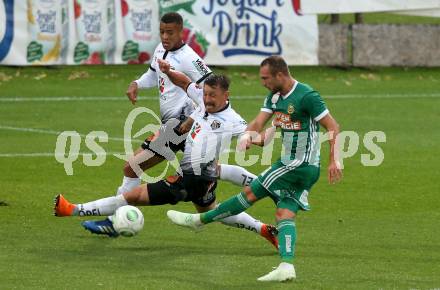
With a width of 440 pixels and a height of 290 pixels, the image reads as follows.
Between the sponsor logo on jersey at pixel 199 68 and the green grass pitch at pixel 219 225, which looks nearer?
the green grass pitch at pixel 219 225

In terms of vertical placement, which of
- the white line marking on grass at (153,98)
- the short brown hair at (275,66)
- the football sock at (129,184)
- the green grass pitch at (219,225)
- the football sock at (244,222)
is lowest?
the white line marking on grass at (153,98)

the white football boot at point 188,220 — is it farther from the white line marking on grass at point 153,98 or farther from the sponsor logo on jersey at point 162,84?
the white line marking on grass at point 153,98

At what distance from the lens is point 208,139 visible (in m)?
12.1

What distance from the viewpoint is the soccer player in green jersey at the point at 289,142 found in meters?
10.7

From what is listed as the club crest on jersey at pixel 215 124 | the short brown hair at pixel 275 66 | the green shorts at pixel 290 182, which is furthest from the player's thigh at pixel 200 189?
the short brown hair at pixel 275 66

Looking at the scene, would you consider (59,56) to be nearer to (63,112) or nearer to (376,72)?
(63,112)

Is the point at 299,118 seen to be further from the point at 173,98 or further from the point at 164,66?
the point at 173,98

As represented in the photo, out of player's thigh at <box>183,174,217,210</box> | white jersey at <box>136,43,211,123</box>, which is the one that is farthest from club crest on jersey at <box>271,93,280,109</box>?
white jersey at <box>136,43,211,123</box>

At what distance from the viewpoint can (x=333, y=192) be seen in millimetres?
15672

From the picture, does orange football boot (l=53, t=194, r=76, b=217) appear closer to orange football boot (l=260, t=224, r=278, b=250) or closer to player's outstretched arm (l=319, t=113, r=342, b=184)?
orange football boot (l=260, t=224, r=278, b=250)

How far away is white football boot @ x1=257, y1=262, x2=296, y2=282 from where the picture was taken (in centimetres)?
1021

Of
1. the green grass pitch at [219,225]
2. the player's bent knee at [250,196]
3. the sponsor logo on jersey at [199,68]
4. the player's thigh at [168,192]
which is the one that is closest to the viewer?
the green grass pitch at [219,225]

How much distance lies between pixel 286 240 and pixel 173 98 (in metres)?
3.34

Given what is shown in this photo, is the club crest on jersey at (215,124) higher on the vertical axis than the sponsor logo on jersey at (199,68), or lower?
lower
